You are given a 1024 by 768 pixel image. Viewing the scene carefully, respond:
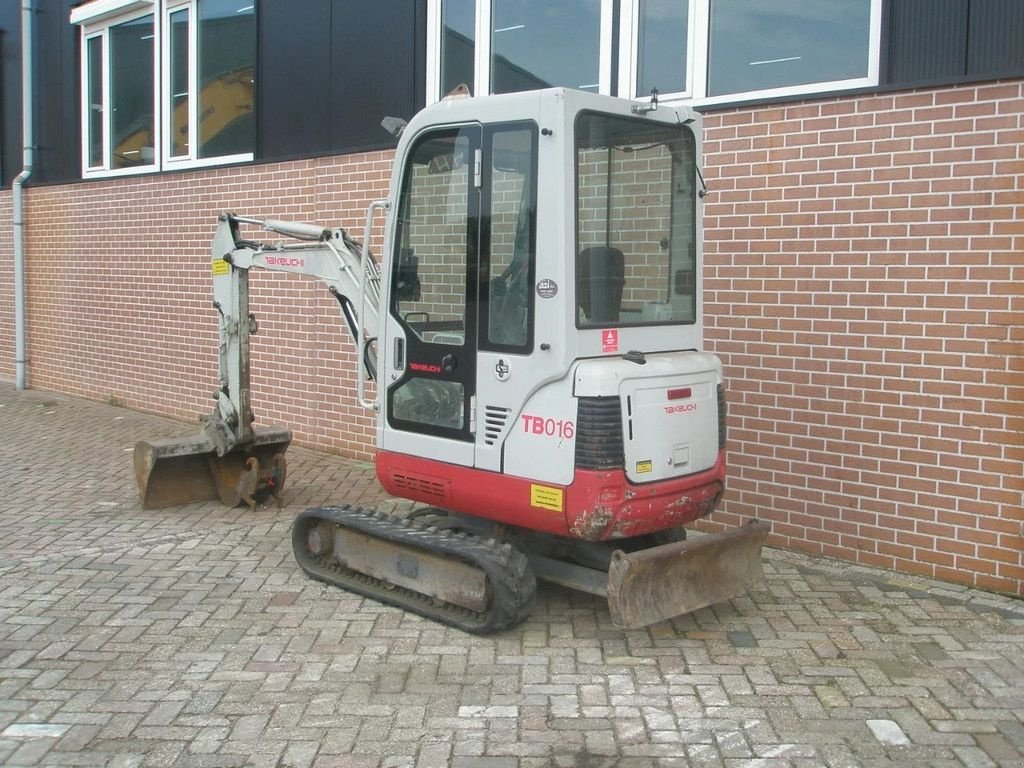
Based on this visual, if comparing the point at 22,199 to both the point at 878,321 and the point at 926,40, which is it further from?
the point at 926,40

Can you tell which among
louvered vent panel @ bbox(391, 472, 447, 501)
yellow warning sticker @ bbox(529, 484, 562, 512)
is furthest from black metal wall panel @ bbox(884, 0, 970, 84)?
louvered vent panel @ bbox(391, 472, 447, 501)

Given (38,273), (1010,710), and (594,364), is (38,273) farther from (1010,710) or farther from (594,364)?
(1010,710)

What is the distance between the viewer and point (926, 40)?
19.7 feet

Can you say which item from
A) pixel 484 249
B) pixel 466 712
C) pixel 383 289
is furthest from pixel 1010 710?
pixel 383 289

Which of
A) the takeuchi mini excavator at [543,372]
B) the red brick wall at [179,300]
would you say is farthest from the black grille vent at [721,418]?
the red brick wall at [179,300]

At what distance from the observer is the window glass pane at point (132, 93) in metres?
12.4

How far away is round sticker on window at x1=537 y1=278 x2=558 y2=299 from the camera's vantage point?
4867 millimetres

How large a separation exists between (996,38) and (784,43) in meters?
1.41

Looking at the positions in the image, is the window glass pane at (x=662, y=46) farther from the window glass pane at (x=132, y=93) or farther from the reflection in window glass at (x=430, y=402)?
the window glass pane at (x=132, y=93)

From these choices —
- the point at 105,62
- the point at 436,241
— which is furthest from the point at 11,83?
the point at 436,241

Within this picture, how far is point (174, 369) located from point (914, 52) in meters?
8.58

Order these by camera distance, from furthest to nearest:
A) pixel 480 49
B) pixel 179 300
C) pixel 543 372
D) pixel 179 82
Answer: pixel 179 82 → pixel 179 300 → pixel 480 49 → pixel 543 372

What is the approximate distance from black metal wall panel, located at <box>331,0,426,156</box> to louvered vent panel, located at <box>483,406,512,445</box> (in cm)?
455

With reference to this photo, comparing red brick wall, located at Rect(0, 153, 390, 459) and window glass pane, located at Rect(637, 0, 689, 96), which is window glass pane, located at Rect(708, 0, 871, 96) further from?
red brick wall, located at Rect(0, 153, 390, 459)
